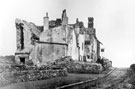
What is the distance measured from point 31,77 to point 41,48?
1737 centimetres

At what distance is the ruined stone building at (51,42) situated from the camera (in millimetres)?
33188

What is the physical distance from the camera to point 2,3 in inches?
432

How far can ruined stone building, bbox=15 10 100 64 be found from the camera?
33188 millimetres

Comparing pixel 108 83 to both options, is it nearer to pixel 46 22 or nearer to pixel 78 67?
pixel 78 67

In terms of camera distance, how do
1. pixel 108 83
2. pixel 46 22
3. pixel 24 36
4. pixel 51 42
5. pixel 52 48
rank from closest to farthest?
pixel 108 83 < pixel 52 48 < pixel 51 42 < pixel 46 22 < pixel 24 36

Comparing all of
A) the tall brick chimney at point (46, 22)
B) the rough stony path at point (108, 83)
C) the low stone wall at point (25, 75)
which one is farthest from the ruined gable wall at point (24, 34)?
the rough stony path at point (108, 83)

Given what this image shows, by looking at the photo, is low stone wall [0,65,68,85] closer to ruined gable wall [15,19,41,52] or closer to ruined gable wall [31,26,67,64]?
ruined gable wall [31,26,67,64]

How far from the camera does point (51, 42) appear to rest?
33688mm

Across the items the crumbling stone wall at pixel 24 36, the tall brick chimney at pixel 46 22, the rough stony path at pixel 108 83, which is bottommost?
the rough stony path at pixel 108 83

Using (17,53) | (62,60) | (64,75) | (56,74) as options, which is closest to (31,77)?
(56,74)

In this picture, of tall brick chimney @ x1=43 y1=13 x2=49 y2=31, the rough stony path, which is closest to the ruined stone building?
tall brick chimney @ x1=43 y1=13 x2=49 y2=31

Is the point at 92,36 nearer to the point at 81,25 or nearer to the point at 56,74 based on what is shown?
the point at 81,25

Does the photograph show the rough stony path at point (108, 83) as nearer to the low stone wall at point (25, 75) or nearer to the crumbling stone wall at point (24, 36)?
the low stone wall at point (25, 75)

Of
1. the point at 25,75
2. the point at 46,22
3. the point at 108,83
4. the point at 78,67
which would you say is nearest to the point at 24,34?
the point at 46,22
